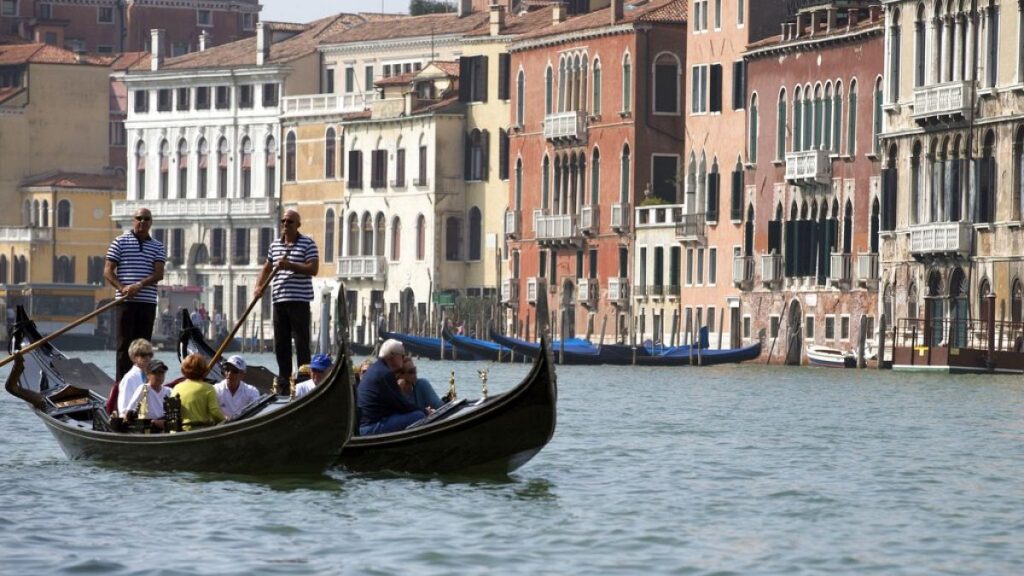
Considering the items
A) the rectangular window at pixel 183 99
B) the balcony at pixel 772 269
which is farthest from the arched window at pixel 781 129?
the rectangular window at pixel 183 99

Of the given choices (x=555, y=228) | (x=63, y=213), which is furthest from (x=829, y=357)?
(x=63, y=213)

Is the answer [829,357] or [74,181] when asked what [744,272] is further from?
[74,181]

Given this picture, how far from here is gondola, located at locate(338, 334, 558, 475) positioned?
70.4ft

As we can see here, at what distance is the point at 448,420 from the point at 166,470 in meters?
1.98

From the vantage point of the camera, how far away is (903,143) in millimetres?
54094

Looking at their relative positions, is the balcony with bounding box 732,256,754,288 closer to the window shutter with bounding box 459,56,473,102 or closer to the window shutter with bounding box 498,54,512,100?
the window shutter with bounding box 498,54,512,100

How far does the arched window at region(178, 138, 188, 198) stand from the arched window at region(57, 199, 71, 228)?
16.0 ft

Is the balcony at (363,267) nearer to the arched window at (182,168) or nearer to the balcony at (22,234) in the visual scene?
the arched window at (182,168)

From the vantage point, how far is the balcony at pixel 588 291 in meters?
67.1

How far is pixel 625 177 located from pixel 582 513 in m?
46.2

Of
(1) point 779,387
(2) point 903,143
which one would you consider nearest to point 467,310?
(2) point 903,143

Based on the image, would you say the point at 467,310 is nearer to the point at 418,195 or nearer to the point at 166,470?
the point at 418,195

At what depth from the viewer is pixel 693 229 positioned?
63.4 meters

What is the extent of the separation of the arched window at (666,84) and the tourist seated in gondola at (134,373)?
44.6 metres
